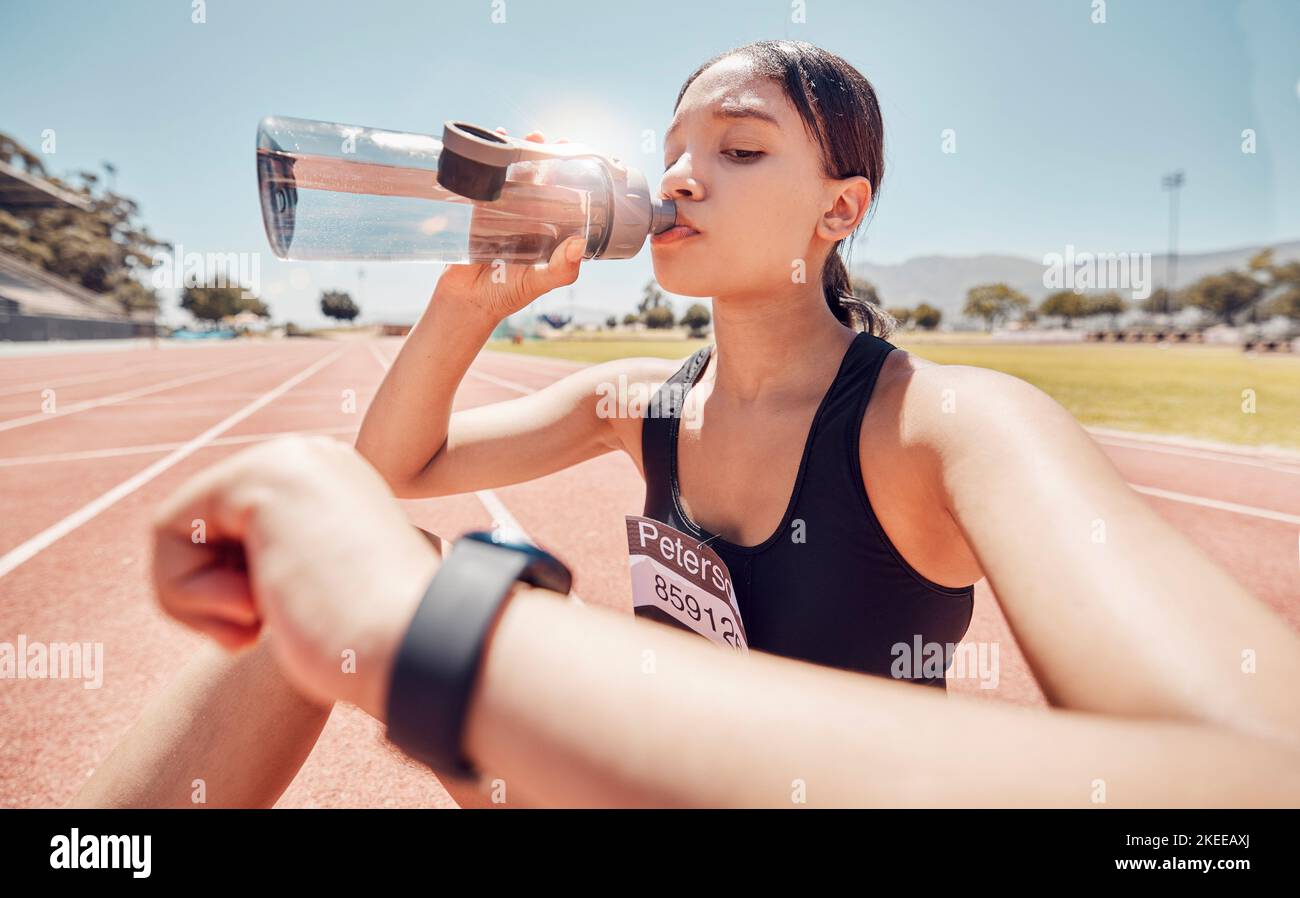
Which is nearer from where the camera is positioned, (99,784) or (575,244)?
(99,784)

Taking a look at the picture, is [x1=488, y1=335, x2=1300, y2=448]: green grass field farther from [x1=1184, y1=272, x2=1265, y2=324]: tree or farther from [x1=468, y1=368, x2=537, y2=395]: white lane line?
[x1=1184, y1=272, x2=1265, y2=324]: tree

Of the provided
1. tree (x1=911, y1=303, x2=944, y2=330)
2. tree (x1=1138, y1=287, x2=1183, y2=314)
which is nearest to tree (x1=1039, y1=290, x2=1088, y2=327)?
tree (x1=1138, y1=287, x2=1183, y2=314)

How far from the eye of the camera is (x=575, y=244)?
1.66 meters

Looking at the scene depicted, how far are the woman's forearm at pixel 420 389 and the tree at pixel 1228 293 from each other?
118 metres

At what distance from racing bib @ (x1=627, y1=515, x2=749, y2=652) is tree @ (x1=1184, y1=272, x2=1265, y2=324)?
118 meters

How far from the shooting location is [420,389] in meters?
1.72

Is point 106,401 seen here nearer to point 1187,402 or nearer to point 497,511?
point 497,511
